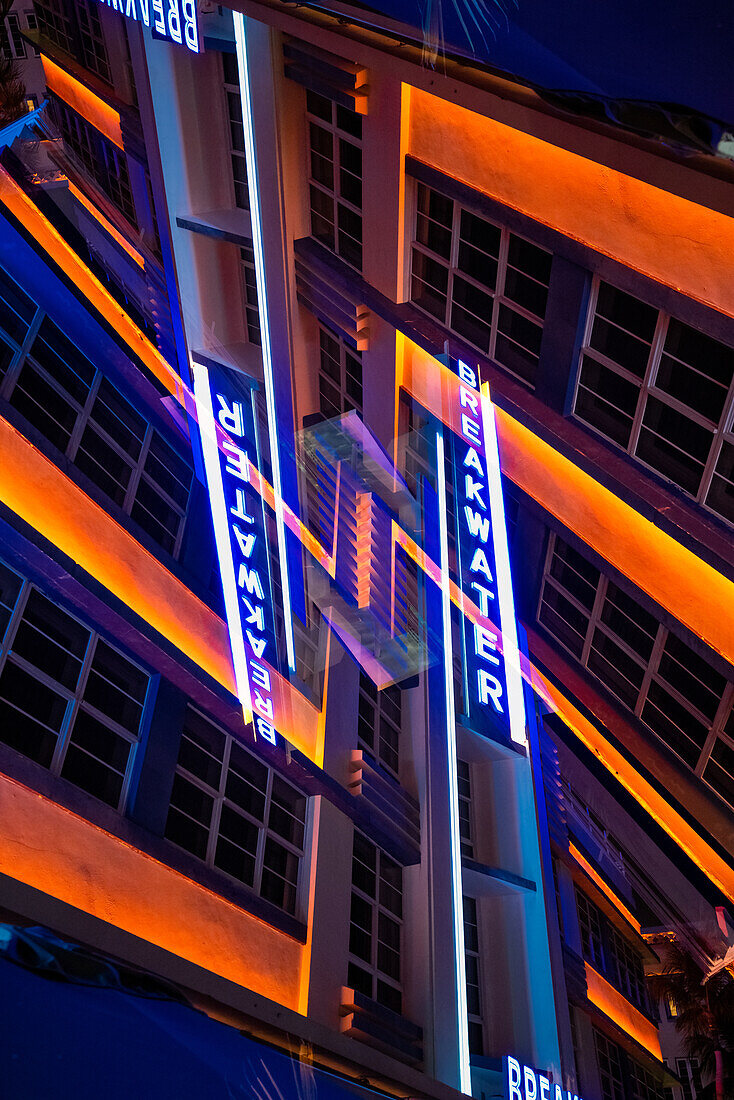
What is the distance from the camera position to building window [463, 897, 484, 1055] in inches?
599

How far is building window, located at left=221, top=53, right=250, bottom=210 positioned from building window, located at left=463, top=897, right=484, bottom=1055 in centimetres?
1463

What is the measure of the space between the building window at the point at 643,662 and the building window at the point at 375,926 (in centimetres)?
493

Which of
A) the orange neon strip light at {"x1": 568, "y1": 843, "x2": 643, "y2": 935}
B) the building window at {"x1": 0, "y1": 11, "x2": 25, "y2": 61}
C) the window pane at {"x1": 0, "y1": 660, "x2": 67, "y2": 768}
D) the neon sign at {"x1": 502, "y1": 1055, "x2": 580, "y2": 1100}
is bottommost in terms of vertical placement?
the neon sign at {"x1": 502, "y1": 1055, "x2": 580, "y2": 1100}

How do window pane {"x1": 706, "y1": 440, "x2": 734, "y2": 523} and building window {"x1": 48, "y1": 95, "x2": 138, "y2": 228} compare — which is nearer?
window pane {"x1": 706, "y1": 440, "x2": 734, "y2": 523}

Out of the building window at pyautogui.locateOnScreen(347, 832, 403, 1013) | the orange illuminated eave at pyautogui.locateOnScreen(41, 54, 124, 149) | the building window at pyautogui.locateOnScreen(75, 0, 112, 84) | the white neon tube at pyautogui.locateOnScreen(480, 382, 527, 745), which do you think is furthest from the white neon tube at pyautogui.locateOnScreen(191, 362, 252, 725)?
the building window at pyautogui.locateOnScreen(75, 0, 112, 84)

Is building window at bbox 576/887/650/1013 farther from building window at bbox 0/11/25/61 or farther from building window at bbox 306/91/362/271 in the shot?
building window at bbox 0/11/25/61

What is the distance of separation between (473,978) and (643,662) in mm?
6228

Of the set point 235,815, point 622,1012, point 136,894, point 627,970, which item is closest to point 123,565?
point 235,815

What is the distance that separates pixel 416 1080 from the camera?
10.6 m

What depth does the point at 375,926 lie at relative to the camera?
13.6 metres

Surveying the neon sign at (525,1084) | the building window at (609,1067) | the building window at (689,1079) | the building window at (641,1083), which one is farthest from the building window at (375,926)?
the building window at (689,1079)

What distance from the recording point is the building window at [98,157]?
27.2 meters

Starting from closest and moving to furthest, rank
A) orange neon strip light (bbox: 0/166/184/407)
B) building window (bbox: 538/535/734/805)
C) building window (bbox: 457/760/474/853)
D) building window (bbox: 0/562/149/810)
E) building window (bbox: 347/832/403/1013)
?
building window (bbox: 0/562/149/810)
building window (bbox: 347/832/403/1013)
building window (bbox: 538/535/734/805)
building window (bbox: 457/760/474/853)
orange neon strip light (bbox: 0/166/184/407)

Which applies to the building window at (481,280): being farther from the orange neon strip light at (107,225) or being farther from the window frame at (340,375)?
the orange neon strip light at (107,225)
